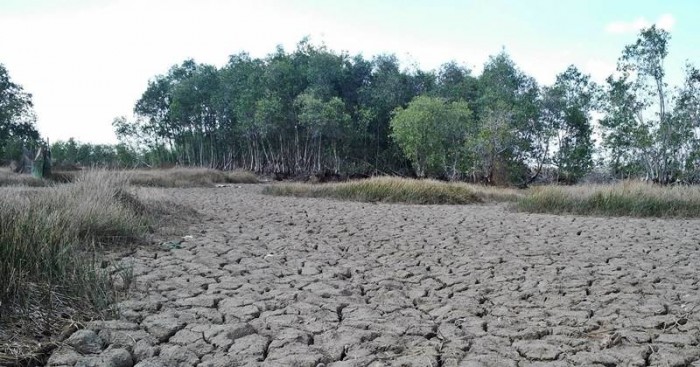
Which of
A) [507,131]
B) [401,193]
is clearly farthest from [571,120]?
[401,193]

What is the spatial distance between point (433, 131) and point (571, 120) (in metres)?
9.39

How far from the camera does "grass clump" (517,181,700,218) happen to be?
1080 centimetres

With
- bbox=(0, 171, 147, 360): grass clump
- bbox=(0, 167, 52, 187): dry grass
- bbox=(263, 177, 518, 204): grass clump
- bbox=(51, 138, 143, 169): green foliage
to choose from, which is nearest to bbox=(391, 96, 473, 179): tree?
bbox=(263, 177, 518, 204): grass clump

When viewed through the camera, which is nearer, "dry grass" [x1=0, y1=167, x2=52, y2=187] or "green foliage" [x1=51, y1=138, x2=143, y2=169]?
"dry grass" [x1=0, y1=167, x2=52, y2=187]

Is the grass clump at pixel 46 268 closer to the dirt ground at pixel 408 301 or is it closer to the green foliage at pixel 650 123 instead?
the dirt ground at pixel 408 301

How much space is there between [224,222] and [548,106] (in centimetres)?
2713

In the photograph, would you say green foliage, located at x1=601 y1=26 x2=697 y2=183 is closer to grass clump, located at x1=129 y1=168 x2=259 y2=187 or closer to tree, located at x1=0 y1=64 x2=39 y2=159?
grass clump, located at x1=129 y1=168 x2=259 y2=187

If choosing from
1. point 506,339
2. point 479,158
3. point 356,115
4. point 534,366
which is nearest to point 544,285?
point 506,339

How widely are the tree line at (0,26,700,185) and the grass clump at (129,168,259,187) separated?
1.87 m

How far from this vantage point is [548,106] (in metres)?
30.6

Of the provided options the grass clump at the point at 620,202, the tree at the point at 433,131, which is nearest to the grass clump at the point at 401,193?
the grass clump at the point at 620,202

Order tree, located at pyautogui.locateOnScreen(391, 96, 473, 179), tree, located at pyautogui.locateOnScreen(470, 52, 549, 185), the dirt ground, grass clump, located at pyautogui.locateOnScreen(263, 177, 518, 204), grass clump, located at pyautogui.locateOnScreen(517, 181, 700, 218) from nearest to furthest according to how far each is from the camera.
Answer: the dirt ground → grass clump, located at pyautogui.locateOnScreen(517, 181, 700, 218) → grass clump, located at pyautogui.locateOnScreen(263, 177, 518, 204) → tree, located at pyautogui.locateOnScreen(470, 52, 549, 185) → tree, located at pyautogui.locateOnScreen(391, 96, 473, 179)

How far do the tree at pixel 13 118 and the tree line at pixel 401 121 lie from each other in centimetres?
521

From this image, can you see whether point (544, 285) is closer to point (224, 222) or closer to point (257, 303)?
point (257, 303)
